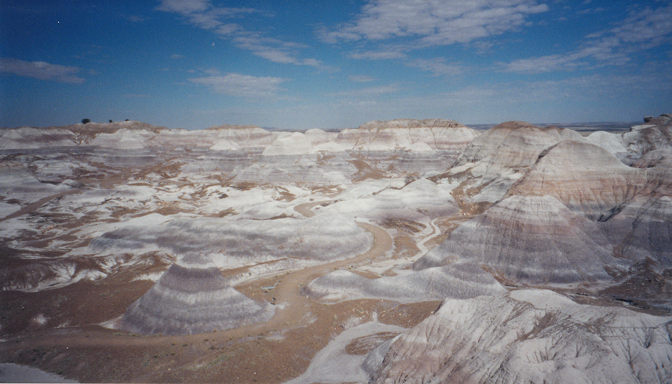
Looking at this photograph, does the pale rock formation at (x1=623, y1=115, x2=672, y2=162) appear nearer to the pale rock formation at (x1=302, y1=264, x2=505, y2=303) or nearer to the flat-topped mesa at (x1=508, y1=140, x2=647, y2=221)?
the flat-topped mesa at (x1=508, y1=140, x2=647, y2=221)

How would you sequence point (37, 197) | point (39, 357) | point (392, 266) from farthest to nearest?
point (37, 197)
point (392, 266)
point (39, 357)

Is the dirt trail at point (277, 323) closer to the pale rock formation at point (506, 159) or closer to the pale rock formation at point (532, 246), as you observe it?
the pale rock formation at point (532, 246)

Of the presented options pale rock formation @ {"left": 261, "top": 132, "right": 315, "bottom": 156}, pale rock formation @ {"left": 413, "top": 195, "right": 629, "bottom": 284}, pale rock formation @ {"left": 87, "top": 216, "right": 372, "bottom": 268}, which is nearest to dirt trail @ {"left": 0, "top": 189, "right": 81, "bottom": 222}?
pale rock formation @ {"left": 87, "top": 216, "right": 372, "bottom": 268}

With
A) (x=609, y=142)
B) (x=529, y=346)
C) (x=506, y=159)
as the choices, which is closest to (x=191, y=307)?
(x=529, y=346)

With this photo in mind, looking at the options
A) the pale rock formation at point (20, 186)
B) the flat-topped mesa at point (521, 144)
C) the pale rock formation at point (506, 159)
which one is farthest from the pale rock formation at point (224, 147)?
the flat-topped mesa at point (521, 144)

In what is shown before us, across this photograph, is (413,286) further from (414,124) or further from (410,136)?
(414,124)

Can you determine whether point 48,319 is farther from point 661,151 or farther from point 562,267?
point 661,151

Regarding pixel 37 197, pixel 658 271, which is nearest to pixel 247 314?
pixel 658 271
